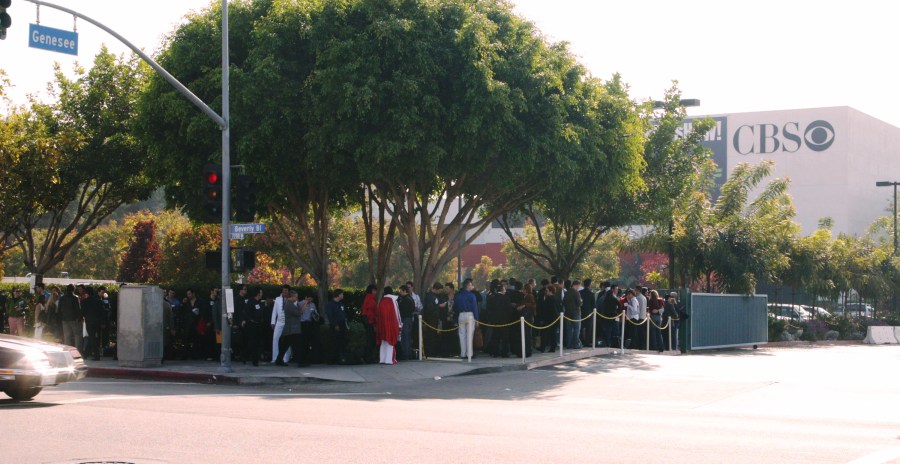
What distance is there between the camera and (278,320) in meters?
23.0

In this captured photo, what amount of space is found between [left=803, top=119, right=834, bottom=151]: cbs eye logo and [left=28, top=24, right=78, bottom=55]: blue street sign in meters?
77.4

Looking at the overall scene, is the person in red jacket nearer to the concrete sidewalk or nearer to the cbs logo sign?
the concrete sidewalk

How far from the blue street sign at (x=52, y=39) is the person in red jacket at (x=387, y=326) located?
28.3 ft

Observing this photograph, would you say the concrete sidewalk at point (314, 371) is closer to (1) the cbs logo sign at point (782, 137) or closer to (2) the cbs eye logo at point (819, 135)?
(2) the cbs eye logo at point (819, 135)

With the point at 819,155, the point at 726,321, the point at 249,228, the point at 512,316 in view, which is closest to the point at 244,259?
the point at 249,228

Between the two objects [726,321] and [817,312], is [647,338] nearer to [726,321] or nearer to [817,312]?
[726,321]

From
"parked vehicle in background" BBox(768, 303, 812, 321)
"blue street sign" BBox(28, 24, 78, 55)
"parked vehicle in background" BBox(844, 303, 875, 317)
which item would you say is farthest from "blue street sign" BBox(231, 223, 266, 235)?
"parked vehicle in background" BBox(844, 303, 875, 317)

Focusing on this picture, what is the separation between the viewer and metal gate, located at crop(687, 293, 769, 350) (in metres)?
32.6

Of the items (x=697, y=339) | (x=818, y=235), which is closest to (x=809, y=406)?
(x=697, y=339)

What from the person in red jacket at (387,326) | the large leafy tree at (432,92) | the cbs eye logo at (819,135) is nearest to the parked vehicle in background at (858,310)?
the cbs eye logo at (819,135)

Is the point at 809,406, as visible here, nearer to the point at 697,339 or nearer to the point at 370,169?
the point at 370,169

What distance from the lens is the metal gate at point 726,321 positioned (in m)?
32.6

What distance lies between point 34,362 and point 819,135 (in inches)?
3173

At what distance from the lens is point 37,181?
31703mm
